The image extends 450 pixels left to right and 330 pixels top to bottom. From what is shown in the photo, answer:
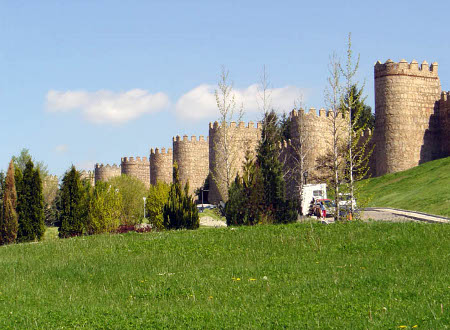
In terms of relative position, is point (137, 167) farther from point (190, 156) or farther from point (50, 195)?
point (50, 195)

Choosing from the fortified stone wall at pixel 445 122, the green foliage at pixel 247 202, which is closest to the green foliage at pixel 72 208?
the green foliage at pixel 247 202

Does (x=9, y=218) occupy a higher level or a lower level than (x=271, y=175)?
lower

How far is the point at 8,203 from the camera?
90.4ft

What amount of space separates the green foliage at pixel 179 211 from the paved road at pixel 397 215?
7.46m

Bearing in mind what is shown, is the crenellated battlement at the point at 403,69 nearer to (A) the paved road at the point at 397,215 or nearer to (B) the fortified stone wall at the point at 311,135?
(B) the fortified stone wall at the point at 311,135

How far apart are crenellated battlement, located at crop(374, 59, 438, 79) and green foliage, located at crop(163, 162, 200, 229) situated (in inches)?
806

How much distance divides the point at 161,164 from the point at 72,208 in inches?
1491

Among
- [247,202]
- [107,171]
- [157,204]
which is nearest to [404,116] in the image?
[157,204]

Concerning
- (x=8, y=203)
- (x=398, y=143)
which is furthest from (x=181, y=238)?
(x=398, y=143)

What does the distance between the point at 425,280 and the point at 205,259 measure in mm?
5719

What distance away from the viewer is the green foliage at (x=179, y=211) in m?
26.5

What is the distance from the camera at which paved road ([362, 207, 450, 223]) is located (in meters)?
25.8

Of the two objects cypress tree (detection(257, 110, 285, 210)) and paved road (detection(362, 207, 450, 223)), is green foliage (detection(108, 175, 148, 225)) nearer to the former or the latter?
cypress tree (detection(257, 110, 285, 210))

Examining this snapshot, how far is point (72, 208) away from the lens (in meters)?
26.6
